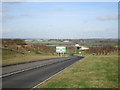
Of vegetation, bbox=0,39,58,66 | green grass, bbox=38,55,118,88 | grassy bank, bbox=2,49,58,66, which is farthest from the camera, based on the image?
vegetation, bbox=0,39,58,66

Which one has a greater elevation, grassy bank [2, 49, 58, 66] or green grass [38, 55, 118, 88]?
green grass [38, 55, 118, 88]

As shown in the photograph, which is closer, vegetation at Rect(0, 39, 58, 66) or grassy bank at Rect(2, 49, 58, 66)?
grassy bank at Rect(2, 49, 58, 66)

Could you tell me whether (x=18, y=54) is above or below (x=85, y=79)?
below

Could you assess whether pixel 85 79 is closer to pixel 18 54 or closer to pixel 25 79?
pixel 25 79

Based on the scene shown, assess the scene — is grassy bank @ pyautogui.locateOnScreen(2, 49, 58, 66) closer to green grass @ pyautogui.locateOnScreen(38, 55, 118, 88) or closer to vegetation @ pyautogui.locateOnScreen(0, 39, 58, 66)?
vegetation @ pyautogui.locateOnScreen(0, 39, 58, 66)

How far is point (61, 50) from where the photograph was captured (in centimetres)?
9438

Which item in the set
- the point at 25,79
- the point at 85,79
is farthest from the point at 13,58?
the point at 85,79

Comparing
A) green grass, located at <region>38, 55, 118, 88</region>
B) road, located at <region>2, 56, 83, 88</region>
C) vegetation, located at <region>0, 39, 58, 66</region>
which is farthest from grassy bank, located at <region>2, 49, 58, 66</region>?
green grass, located at <region>38, 55, 118, 88</region>

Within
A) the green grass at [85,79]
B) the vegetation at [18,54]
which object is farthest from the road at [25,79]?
the vegetation at [18,54]

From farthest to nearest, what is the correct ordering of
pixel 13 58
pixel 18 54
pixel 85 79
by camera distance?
pixel 18 54 < pixel 13 58 < pixel 85 79

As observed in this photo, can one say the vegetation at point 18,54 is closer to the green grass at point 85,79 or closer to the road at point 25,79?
the road at point 25,79

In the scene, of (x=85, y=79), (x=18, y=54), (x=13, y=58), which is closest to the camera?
(x=85, y=79)

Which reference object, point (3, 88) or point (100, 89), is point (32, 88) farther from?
point (100, 89)

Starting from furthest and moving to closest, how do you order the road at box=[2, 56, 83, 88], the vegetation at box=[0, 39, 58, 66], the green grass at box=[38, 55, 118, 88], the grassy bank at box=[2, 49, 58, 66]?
the vegetation at box=[0, 39, 58, 66] < the grassy bank at box=[2, 49, 58, 66] < the road at box=[2, 56, 83, 88] < the green grass at box=[38, 55, 118, 88]
